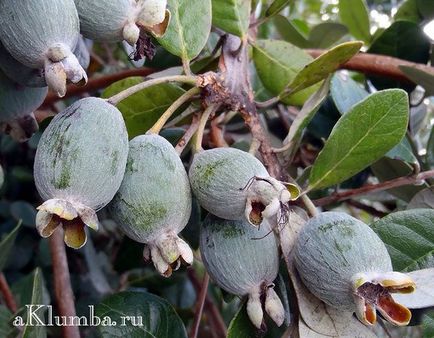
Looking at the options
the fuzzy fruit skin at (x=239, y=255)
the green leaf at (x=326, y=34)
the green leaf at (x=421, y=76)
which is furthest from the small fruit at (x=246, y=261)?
the green leaf at (x=326, y=34)

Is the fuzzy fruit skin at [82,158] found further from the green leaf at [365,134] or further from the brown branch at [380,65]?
the brown branch at [380,65]

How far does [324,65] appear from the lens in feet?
2.64

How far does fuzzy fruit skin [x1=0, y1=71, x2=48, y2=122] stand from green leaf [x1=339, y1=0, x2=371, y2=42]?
2.53ft

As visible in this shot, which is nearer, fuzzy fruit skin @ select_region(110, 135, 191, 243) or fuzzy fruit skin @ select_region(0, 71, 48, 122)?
fuzzy fruit skin @ select_region(110, 135, 191, 243)

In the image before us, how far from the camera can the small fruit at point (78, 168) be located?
547 mm

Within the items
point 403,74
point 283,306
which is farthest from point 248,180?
point 403,74

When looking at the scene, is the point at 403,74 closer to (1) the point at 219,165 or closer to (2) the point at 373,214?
(2) the point at 373,214

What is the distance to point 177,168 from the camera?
24.1 inches

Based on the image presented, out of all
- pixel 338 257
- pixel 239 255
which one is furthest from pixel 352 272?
pixel 239 255

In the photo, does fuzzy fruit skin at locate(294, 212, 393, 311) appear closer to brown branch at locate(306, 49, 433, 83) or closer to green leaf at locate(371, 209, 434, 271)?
green leaf at locate(371, 209, 434, 271)

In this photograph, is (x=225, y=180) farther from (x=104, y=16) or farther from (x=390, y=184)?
(x=390, y=184)

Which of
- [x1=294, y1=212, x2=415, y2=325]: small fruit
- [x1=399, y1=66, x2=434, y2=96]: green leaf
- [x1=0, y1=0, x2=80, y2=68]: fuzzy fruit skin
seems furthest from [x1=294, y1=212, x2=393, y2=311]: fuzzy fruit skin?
[x1=399, y1=66, x2=434, y2=96]: green leaf

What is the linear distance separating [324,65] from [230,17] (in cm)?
16

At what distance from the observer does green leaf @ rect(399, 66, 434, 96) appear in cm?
97
